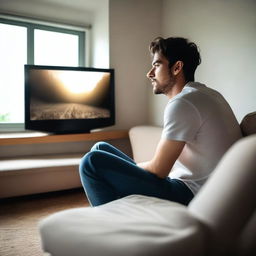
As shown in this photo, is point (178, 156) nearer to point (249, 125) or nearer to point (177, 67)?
point (249, 125)

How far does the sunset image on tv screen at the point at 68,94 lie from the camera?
2436 millimetres

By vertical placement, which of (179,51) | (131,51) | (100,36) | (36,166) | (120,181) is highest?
(100,36)

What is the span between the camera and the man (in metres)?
1.08

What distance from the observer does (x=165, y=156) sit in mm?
1110

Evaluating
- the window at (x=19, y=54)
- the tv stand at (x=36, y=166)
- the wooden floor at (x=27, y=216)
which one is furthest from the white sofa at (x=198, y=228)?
the window at (x=19, y=54)

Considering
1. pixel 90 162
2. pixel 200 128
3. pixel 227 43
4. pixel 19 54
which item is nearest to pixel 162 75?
pixel 200 128

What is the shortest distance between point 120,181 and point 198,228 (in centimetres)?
52

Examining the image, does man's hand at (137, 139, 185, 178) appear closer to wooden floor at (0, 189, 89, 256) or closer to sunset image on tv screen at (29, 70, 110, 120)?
wooden floor at (0, 189, 89, 256)

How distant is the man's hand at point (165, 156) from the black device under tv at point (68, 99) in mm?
1600

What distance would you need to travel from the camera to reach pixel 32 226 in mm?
1801

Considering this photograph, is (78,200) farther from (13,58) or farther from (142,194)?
(13,58)

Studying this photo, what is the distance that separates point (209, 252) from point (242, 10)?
2083 millimetres

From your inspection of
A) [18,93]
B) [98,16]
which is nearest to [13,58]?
[18,93]

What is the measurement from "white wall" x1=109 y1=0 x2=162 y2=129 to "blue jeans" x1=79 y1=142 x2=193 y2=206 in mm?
Result: 1917
